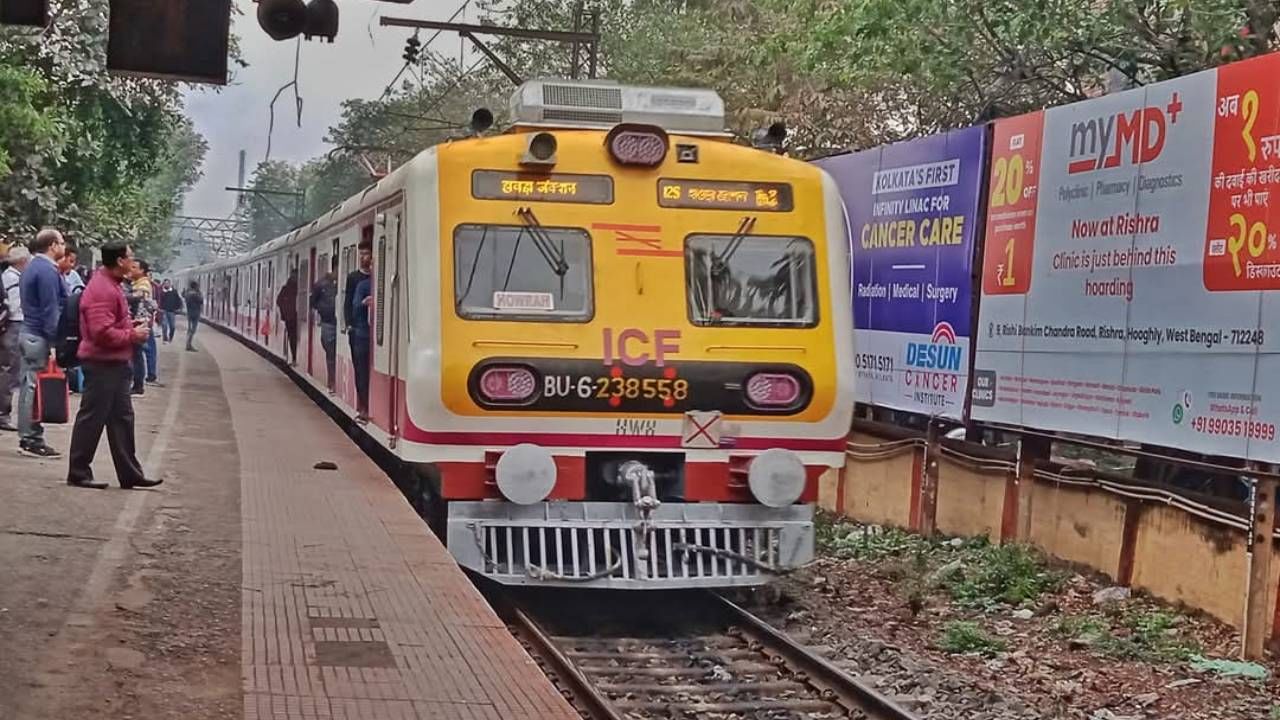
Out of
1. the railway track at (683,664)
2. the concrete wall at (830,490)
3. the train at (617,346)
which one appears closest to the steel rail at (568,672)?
the railway track at (683,664)

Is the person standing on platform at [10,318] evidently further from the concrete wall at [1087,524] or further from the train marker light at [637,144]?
the concrete wall at [1087,524]

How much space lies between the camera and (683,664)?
27.2ft

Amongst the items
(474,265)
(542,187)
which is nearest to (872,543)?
(542,187)

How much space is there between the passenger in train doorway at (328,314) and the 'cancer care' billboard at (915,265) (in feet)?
17.1

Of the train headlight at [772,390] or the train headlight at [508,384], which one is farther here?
the train headlight at [772,390]

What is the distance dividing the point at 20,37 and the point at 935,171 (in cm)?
1300

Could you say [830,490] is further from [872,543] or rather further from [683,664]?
[683,664]

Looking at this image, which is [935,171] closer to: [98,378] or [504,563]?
[504,563]

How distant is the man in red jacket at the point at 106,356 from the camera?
30.2 ft

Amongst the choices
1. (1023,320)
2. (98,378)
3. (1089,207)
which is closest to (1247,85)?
(1089,207)

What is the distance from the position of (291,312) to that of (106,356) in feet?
40.0

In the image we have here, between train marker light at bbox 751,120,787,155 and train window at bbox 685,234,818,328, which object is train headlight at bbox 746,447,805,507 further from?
train marker light at bbox 751,120,787,155

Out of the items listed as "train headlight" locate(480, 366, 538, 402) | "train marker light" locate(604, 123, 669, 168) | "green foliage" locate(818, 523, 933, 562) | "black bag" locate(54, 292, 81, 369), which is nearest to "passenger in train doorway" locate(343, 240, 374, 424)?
"black bag" locate(54, 292, 81, 369)

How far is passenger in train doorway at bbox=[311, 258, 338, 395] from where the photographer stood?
605 inches
